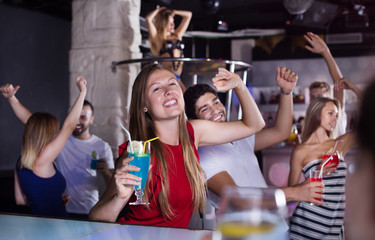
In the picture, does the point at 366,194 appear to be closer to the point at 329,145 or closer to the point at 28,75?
the point at 329,145

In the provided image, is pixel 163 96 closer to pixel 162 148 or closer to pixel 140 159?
pixel 162 148

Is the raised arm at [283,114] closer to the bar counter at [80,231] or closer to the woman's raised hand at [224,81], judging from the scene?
the woman's raised hand at [224,81]

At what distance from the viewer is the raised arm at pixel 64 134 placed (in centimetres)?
251

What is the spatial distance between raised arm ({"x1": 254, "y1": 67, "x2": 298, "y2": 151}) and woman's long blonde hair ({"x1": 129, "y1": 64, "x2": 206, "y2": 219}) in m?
0.66

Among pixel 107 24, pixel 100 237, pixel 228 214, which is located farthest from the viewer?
pixel 107 24

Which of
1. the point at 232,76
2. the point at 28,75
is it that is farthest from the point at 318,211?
the point at 28,75

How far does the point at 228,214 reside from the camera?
0.48 m

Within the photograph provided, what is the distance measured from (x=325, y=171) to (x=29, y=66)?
7798mm

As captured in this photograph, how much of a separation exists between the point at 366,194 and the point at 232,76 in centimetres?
153

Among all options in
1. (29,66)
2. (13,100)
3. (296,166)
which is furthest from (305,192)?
(29,66)

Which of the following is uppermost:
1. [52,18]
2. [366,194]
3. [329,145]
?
[52,18]

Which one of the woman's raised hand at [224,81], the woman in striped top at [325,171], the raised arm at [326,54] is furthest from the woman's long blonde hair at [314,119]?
the woman's raised hand at [224,81]

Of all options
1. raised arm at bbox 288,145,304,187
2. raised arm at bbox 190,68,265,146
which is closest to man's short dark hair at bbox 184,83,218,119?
raised arm at bbox 190,68,265,146

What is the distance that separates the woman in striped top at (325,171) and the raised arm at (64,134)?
4.52ft
